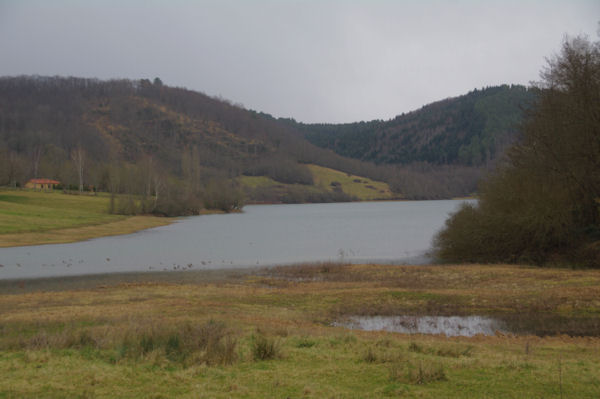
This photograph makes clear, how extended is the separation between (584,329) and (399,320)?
17.8 ft

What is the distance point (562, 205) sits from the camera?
2909cm

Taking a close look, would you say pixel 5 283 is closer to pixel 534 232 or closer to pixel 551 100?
pixel 534 232

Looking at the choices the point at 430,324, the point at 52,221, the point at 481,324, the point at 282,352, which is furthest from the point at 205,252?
the point at 282,352

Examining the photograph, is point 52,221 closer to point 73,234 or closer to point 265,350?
point 73,234

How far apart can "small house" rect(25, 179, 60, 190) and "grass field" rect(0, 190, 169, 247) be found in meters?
22.4

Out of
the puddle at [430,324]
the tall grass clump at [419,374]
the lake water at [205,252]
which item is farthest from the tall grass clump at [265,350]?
the lake water at [205,252]

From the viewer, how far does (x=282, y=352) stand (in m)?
9.59

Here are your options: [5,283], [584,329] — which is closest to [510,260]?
[584,329]

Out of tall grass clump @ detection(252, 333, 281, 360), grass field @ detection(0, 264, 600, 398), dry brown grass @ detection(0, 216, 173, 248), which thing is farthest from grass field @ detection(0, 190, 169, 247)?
tall grass clump @ detection(252, 333, 281, 360)

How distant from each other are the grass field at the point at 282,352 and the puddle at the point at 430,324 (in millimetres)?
828

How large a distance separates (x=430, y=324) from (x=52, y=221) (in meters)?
59.9

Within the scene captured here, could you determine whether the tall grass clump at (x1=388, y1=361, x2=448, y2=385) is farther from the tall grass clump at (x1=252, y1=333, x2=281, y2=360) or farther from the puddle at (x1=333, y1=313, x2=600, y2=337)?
the puddle at (x1=333, y1=313, x2=600, y2=337)

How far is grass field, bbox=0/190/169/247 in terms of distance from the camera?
52375mm

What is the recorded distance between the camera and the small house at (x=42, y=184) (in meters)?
119
